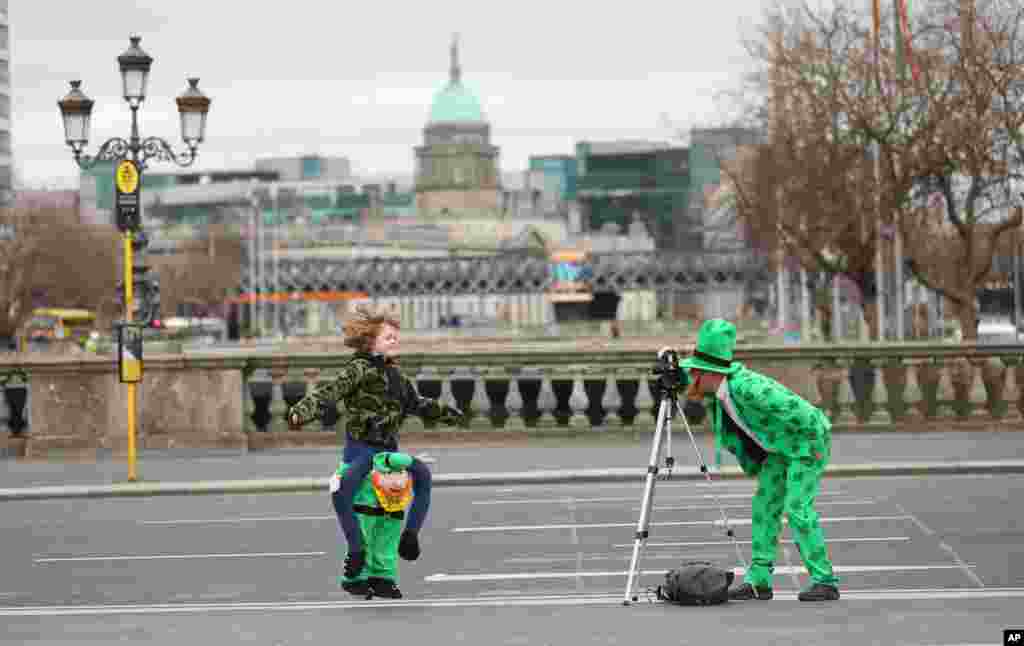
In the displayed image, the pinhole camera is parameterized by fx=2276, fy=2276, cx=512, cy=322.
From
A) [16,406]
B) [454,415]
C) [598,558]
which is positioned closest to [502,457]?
[16,406]

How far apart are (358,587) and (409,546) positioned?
1.38 ft

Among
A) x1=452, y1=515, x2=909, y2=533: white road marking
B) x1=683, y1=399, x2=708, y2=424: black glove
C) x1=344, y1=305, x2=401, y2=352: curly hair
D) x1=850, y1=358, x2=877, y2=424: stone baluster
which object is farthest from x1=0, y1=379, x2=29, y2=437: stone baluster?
x1=344, y1=305, x2=401, y2=352: curly hair

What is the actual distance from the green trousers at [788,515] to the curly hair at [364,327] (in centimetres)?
215

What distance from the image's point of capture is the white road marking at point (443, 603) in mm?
11883

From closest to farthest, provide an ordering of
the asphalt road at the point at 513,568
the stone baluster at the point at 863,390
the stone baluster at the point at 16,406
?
1. the asphalt road at the point at 513,568
2. the stone baluster at the point at 16,406
3. the stone baluster at the point at 863,390

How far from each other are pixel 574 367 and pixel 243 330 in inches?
4985

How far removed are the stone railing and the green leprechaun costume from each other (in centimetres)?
1493

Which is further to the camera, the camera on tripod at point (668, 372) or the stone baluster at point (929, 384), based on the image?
the stone baluster at point (929, 384)

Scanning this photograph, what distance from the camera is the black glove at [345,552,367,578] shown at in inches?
480

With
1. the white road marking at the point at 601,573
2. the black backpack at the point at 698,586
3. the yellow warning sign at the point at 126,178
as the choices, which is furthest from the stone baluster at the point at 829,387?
the black backpack at the point at 698,586

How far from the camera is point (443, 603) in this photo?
Answer: 12.1 metres

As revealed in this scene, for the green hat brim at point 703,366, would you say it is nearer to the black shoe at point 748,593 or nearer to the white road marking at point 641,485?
the black shoe at point 748,593

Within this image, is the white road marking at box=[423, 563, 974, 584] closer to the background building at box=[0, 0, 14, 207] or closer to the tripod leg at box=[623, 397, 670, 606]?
the tripod leg at box=[623, 397, 670, 606]

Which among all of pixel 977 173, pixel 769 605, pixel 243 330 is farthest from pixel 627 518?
pixel 243 330
